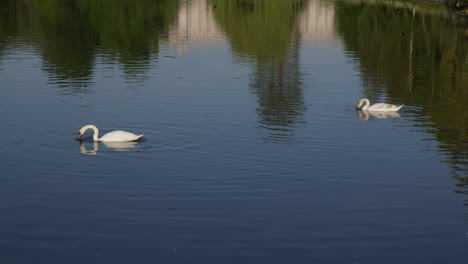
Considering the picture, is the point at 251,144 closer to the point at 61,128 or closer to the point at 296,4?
the point at 61,128

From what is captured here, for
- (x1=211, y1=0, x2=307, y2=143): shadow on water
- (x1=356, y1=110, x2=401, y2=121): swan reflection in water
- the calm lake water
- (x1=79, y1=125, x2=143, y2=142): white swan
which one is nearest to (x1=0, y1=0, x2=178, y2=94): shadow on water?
the calm lake water

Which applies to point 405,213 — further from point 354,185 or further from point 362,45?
point 362,45

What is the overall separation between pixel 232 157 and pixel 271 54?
108ft

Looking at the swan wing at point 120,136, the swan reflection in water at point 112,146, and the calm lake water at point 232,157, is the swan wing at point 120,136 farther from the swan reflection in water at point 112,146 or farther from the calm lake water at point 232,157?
the calm lake water at point 232,157

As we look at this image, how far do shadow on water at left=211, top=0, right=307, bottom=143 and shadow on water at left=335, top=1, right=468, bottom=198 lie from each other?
4.29 m

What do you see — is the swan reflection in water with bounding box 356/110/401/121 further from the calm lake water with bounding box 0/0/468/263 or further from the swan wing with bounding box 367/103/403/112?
the calm lake water with bounding box 0/0/468/263

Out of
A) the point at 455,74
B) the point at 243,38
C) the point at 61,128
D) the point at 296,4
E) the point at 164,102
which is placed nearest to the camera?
the point at 61,128

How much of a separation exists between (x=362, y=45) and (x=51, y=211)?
153 ft

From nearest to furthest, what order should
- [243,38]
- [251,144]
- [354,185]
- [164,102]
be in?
[354,185]
[251,144]
[164,102]
[243,38]

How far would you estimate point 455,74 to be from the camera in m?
47.2

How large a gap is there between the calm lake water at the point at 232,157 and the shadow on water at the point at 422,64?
182 mm

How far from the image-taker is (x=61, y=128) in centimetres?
2848

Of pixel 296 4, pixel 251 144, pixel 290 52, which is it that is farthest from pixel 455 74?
pixel 296 4

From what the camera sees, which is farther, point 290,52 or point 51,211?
point 290,52
